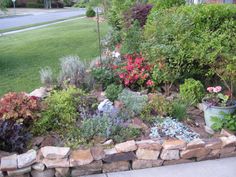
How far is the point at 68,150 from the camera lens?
2.91 meters

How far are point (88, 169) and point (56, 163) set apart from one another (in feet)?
1.04

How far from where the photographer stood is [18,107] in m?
3.41

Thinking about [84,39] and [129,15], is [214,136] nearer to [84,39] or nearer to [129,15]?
[129,15]

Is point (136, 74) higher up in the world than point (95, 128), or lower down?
higher up

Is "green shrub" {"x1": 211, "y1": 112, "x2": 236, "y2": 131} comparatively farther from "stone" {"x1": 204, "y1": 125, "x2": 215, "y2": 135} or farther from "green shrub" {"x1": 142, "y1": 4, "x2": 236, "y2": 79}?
"green shrub" {"x1": 142, "y1": 4, "x2": 236, "y2": 79}

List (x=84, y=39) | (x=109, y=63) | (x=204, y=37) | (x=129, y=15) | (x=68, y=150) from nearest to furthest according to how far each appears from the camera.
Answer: (x=68, y=150) → (x=204, y=37) → (x=109, y=63) → (x=129, y=15) → (x=84, y=39)

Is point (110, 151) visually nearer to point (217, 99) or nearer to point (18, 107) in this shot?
point (18, 107)

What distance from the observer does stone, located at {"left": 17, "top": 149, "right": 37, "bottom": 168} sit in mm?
2800

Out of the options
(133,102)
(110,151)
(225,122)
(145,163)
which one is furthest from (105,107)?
(225,122)

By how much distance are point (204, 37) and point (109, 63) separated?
5.91 feet

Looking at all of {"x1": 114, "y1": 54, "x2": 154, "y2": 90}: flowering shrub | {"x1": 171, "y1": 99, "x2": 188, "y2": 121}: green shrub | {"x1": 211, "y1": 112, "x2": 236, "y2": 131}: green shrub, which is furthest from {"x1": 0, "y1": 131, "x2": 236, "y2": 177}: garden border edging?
{"x1": 114, "y1": 54, "x2": 154, "y2": 90}: flowering shrub

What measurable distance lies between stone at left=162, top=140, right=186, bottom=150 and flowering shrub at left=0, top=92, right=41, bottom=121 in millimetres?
1462

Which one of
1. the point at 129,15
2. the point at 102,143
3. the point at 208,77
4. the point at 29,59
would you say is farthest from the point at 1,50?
the point at 102,143

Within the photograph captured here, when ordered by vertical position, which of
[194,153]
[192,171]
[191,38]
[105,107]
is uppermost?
[191,38]
